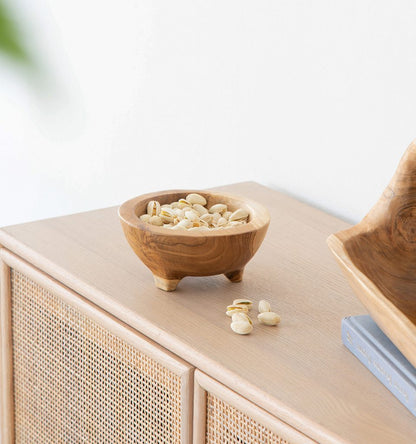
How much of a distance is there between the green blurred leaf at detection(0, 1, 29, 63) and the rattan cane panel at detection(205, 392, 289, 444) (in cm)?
134

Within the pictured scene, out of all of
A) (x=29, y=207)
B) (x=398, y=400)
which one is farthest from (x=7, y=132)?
(x=398, y=400)

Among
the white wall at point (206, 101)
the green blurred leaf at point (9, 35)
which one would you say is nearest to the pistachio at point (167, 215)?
the white wall at point (206, 101)

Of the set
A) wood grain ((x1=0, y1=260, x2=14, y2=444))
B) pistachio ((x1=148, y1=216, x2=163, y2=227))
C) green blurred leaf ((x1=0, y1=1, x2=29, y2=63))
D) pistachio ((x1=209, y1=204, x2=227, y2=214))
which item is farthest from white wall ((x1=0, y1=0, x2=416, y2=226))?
wood grain ((x1=0, y1=260, x2=14, y2=444))

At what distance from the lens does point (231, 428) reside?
0.88m

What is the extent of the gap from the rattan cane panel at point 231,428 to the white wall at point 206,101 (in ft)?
1.86

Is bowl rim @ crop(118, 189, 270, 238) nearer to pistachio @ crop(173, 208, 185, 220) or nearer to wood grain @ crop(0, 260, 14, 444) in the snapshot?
pistachio @ crop(173, 208, 185, 220)

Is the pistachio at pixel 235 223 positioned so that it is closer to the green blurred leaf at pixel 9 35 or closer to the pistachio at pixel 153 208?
the pistachio at pixel 153 208

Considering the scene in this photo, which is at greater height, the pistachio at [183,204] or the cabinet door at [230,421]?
the pistachio at [183,204]

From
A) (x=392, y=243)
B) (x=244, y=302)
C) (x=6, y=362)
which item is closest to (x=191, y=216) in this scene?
(x=244, y=302)

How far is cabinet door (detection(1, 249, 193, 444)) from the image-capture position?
96cm

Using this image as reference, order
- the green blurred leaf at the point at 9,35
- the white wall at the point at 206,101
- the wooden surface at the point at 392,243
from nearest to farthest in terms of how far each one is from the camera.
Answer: the wooden surface at the point at 392,243, the white wall at the point at 206,101, the green blurred leaf at the point at 9,35

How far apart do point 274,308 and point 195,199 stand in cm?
22

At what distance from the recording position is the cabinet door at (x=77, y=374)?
96cm

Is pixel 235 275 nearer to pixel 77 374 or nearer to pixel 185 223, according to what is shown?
pixel 185 223
